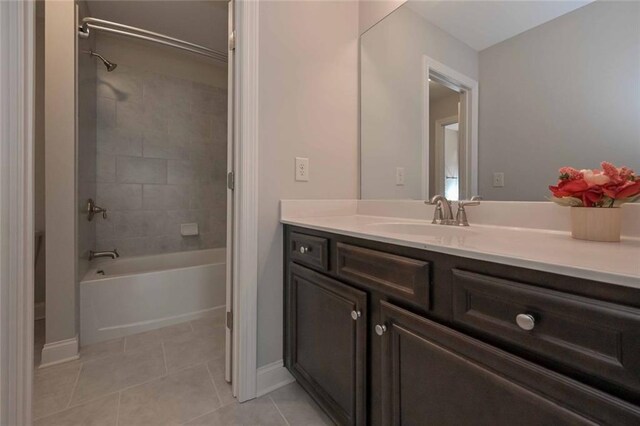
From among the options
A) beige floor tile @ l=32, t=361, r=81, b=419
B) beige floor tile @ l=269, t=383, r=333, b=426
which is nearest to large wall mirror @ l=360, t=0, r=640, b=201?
beige floor tile @ l=269, t=383, r=333, b=426

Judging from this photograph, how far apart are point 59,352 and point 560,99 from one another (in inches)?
106

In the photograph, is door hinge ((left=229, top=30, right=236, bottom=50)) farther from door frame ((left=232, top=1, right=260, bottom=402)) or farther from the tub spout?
the tub spout

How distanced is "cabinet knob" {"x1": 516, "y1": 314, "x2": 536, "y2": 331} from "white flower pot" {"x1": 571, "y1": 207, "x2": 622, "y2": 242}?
46cm

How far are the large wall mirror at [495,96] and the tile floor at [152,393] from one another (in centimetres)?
120

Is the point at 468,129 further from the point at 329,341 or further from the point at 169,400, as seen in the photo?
the point at 169,400

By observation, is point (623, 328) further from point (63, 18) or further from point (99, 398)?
point (63, 18)

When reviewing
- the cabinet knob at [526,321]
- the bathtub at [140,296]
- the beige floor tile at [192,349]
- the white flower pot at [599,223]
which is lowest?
the beige floor tile at [192,349]

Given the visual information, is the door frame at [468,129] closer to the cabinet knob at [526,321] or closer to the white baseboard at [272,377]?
the cabinet knob at [526,321]

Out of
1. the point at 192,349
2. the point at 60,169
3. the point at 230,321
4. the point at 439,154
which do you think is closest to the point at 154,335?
the point at 192,349

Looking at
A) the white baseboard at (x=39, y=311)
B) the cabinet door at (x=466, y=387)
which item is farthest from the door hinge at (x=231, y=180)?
the white baseboard at (x=39, y=311)

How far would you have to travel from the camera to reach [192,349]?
67.6 inches

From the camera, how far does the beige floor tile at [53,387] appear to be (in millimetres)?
1205

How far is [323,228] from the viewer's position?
1.06 m

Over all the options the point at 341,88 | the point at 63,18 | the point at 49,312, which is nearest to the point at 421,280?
the point at 341,88
